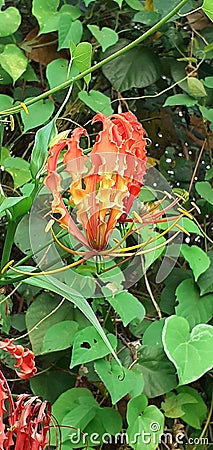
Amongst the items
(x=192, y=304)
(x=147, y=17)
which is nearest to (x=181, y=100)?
(x=147, y=17)

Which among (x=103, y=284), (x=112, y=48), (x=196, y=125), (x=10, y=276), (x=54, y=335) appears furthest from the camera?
(x=196, y=125)

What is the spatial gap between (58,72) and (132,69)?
0.70 ft

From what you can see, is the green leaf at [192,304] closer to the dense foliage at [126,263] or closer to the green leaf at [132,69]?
the dense foliage at [126,263]

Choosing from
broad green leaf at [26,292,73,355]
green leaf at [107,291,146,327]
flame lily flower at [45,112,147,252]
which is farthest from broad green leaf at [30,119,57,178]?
broad green leaf at [26,292,73,355]

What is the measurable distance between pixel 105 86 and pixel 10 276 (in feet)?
2.86

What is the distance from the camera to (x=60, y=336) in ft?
3.83

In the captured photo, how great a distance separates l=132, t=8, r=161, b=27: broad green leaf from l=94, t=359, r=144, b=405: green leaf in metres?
0.62

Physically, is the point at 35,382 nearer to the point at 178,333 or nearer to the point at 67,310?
the point at 67,310

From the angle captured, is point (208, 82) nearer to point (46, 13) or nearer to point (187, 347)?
point (46, 13)

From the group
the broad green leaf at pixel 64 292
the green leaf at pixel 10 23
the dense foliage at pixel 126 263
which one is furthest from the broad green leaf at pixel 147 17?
the broad green leaf at pixel 64 292

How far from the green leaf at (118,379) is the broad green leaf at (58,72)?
46 cm

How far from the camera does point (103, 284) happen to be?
1.03 meters

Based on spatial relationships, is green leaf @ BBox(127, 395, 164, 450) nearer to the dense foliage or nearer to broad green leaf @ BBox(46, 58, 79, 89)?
the dense foliage

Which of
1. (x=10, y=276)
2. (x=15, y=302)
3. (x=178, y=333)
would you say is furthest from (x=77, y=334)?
(x=10, y=276)
